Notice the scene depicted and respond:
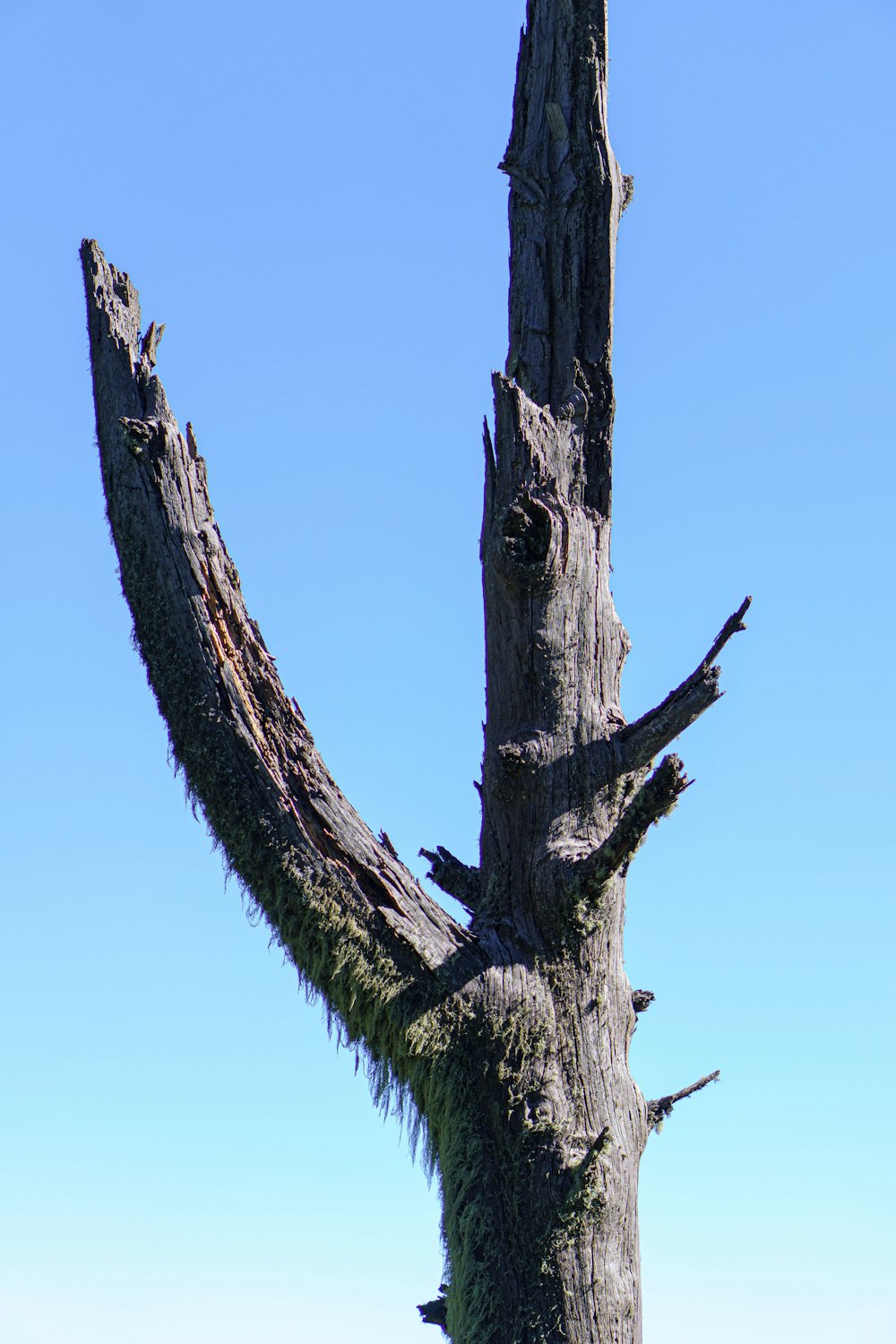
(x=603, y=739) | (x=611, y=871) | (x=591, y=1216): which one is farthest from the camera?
(x=603, y=739)

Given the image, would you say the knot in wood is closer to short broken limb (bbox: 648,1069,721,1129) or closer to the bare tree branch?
the bare tree branch

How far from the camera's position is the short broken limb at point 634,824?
3.02 m

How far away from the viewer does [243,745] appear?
325 centimetres

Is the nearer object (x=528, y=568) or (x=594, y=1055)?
(x=594, y=1055)

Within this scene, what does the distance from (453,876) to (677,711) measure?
0.99 meters

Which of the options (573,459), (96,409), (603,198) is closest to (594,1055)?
(573,459)

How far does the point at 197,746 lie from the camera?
3.28 meters

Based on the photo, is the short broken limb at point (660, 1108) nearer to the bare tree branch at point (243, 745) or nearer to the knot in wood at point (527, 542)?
the bare tree branch at point (243, 745)

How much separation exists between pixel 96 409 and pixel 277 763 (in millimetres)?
1173

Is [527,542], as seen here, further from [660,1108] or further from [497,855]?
[660,1108]

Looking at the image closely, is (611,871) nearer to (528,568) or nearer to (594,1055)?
(594,1055)

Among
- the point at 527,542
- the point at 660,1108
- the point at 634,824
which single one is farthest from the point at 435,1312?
the point at 527,542

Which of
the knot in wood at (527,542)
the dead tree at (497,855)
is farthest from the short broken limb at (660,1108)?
the knot in wood at (527,542)

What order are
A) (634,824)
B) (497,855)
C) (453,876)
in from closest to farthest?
(634,824) < (497,855) < (453,876)
